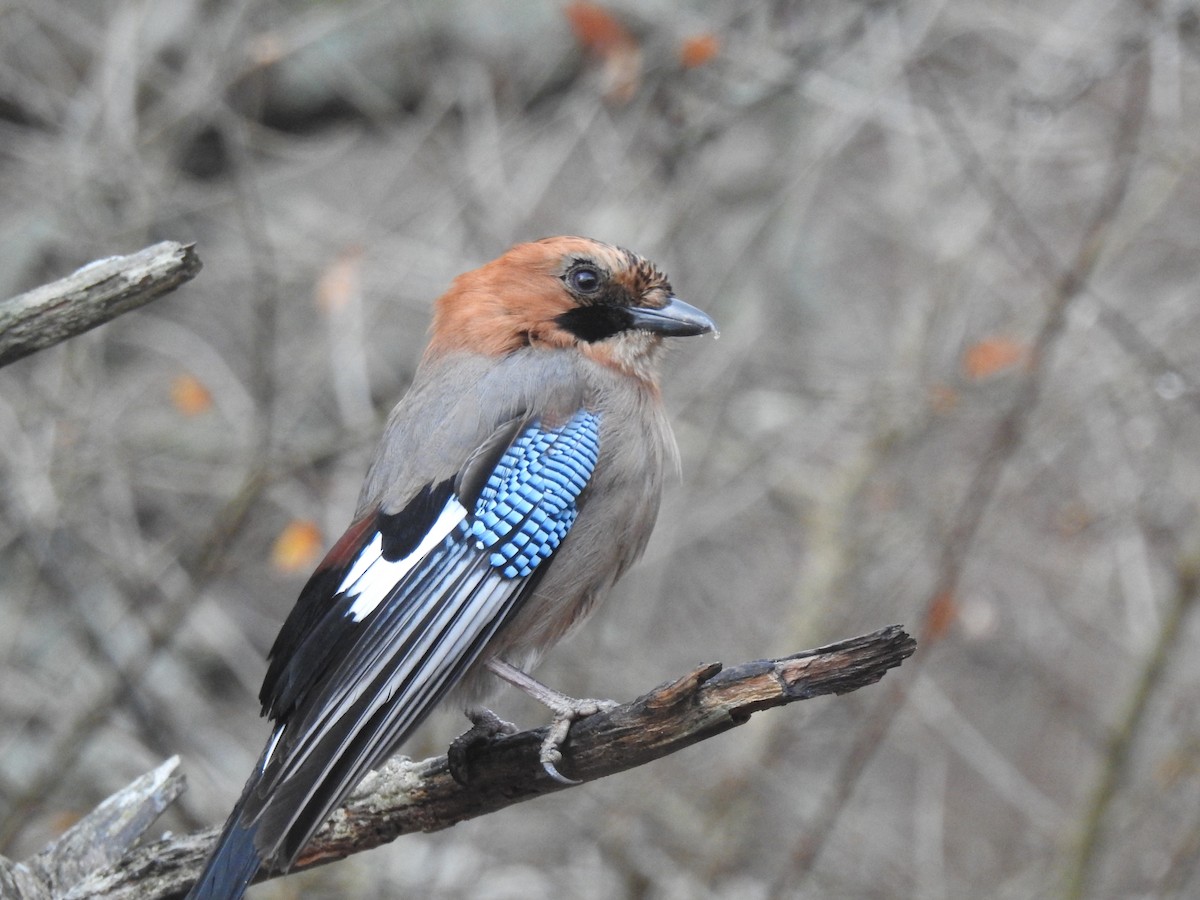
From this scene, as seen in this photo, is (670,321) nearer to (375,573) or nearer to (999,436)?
(375,573)

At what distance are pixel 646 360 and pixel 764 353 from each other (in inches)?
102

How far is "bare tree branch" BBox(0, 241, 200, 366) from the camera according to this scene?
254 cm

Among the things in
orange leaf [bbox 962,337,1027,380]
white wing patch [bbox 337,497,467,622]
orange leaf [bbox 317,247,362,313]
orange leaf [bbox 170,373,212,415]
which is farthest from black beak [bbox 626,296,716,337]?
orange leaf [bbox 170,373,212,415]

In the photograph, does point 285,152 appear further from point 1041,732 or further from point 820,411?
point 1041,732

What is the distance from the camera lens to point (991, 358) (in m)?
5.11

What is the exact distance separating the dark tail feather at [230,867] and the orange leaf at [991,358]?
135 inches

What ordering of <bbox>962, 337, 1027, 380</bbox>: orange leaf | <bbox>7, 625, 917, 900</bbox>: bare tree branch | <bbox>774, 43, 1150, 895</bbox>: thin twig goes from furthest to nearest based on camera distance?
<bbox>962, 337, 1027, 380</bbox>: orange leaf
<bbox>774, 43, 1150, 895</bbox>: thin twig
<bbox>7, 625, 917, 900</bbox>: bare tree branch

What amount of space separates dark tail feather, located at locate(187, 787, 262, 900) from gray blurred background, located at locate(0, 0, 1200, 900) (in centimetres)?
187

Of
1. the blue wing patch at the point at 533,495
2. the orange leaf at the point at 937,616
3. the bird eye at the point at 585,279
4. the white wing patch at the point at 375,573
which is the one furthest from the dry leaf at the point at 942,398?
the white wing patch at the point at 375,573

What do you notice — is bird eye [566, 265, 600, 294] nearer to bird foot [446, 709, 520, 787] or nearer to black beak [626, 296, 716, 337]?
black beak [626, 296, 716, 337]

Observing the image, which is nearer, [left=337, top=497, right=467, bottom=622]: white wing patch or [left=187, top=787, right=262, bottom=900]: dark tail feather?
[left=187, top=787, right=262, bottom=900]: dark tail feather

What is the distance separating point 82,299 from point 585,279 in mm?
1416

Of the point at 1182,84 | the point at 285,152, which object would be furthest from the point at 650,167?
the point at 1182,84

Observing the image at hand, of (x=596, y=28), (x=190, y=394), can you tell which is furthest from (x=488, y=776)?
(x=596, y=28)
